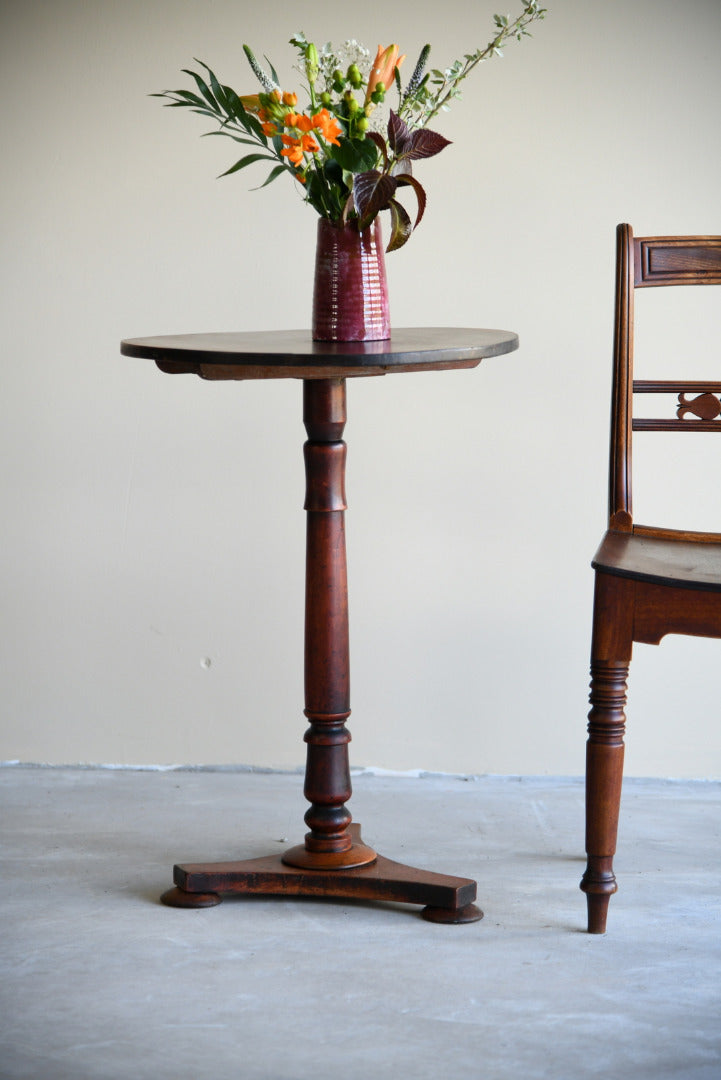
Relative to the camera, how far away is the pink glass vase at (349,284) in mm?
1854

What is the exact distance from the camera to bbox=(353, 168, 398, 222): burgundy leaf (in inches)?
69.6

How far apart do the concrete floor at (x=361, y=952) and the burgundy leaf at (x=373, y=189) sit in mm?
1058

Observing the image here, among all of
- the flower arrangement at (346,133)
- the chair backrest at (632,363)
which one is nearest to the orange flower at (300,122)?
the flower arrangement at (346,133)

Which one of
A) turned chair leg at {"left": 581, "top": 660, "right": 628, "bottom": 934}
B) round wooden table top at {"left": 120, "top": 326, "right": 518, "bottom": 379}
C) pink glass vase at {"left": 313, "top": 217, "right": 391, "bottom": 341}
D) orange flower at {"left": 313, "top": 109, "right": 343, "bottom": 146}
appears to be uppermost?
orange flower at {"left": 313, "top": 109, "right": 343, "bottom": 146}

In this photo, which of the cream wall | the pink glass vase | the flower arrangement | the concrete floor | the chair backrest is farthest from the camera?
the cream wall

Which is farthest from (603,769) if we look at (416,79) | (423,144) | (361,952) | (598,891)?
(416,79)

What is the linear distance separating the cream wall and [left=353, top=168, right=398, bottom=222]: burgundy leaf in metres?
0.77

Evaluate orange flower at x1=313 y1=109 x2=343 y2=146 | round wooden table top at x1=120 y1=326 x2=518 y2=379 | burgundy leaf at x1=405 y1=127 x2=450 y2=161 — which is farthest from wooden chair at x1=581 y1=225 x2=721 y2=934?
orange flower at x1=313 y1=109 x2=343 y2=146

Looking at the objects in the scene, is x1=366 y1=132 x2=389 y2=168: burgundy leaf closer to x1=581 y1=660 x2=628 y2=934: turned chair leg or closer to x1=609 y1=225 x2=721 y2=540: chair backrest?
x1=609 y1=225 x2=721 y2=540: chair backrest

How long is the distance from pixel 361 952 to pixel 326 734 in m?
0.34

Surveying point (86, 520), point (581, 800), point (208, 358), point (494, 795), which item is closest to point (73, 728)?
point (86, 520)

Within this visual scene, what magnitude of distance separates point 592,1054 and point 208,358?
3.23 ft

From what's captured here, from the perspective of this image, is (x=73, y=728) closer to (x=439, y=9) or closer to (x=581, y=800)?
(x=581, y=800)

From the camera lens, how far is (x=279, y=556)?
2.65 meters
